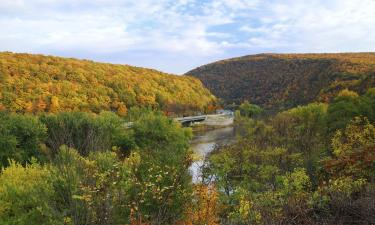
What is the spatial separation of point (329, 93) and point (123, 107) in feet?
205

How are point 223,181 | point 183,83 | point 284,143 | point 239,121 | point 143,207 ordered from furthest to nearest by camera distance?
1. point 183,83
2. point 239,121
3. point 284,143
4. point 223,181
5. point 143,207

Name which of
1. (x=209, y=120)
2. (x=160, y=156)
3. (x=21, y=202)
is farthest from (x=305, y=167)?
(x=209, y=120)

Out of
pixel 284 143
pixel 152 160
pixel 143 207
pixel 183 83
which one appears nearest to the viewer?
pixel 143 207

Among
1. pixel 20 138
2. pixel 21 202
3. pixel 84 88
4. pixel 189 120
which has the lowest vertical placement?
pixel 189 120

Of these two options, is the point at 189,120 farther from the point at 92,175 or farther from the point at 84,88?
the point at 92,175

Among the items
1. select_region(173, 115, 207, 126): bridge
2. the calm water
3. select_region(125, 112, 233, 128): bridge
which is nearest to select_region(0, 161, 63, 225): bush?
the calm water

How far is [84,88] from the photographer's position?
427ft

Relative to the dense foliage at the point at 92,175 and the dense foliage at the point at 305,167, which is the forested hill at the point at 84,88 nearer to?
the dense foliage at the point at 92,175

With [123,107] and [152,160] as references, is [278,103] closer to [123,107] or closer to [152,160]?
[123,107]

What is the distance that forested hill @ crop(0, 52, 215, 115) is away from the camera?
10550 centimetres

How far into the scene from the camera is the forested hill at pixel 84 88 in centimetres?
10550

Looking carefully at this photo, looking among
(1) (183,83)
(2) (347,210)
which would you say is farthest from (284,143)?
(1) (183,83)

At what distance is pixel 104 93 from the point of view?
134875mm

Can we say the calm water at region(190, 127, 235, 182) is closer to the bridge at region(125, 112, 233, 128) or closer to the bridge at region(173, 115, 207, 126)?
the bridge at region(173, 115, 207, 126)
